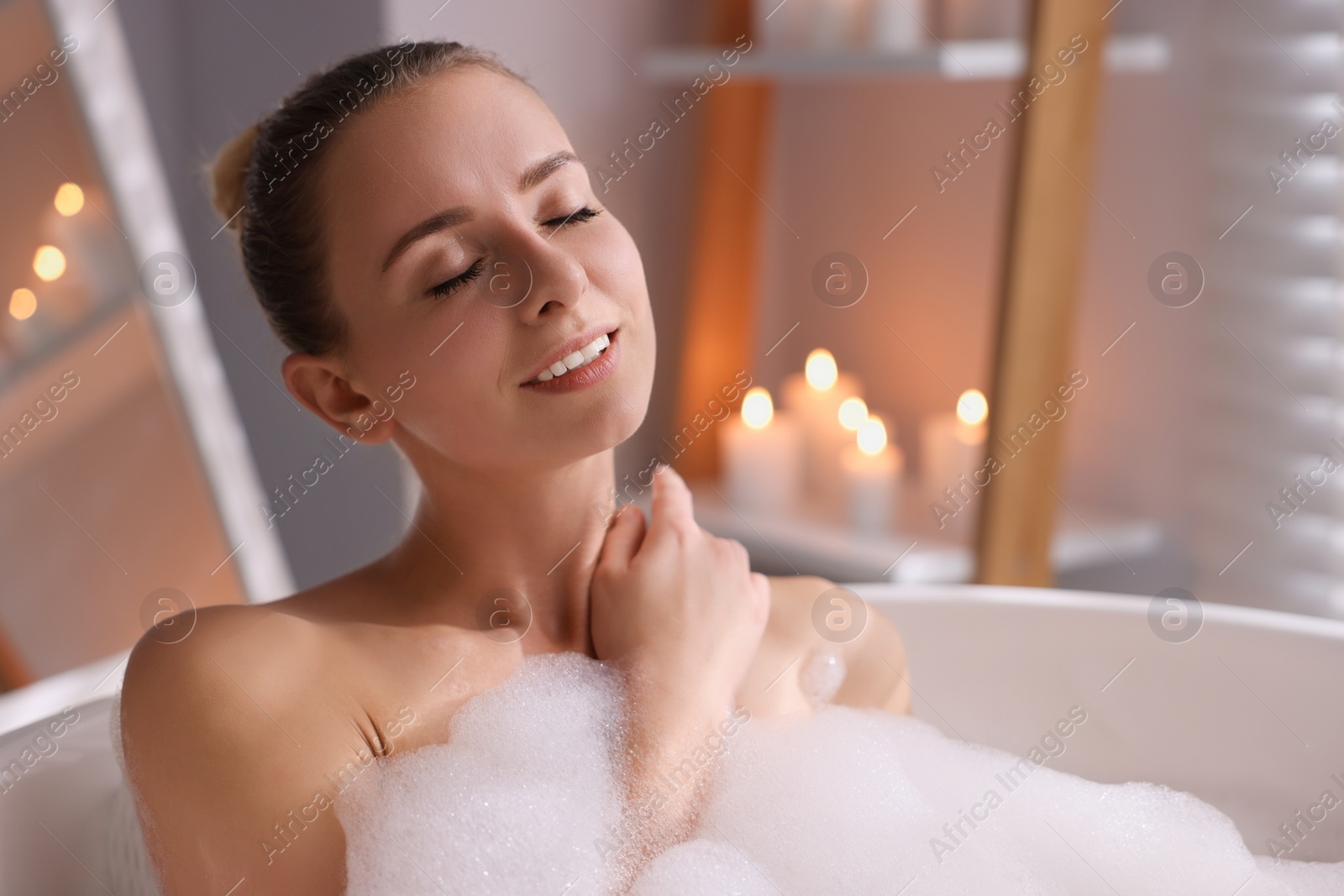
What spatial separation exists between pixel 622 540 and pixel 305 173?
0.37m

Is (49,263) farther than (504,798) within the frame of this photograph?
Yes

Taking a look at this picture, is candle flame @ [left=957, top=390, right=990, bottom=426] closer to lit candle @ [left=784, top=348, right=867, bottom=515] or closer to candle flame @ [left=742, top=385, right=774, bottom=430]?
lit candle @ [left=784, top=348, right=867, bottom=515]

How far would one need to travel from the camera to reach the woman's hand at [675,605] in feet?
3.01

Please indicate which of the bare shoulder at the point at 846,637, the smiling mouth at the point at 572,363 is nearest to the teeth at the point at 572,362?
the smiling mouth at the point at 572,363

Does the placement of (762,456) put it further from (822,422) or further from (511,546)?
(511,546)

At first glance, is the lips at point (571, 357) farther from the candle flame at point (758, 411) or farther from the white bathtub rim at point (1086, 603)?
the candle flame at point (758, 411)

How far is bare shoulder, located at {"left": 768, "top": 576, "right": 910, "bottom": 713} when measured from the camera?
1063mm

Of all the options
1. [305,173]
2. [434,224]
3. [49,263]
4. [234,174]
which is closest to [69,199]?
[49,263]

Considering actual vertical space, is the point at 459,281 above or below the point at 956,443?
above

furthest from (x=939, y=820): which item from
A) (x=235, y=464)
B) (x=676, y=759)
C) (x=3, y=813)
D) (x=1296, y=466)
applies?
(x=235, y=464)

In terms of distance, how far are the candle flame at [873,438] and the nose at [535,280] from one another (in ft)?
4.27

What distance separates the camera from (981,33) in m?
1.90

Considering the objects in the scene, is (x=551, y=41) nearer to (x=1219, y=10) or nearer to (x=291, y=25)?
(x=291, y=25)

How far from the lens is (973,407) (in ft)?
6.70
